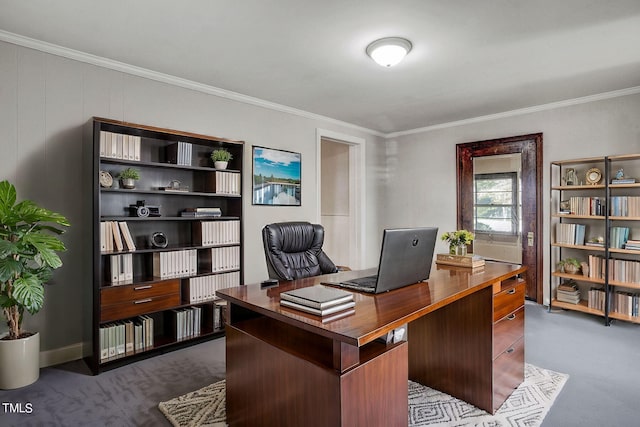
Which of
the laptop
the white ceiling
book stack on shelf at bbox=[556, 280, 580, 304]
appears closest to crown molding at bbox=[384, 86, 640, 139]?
the white ceiling

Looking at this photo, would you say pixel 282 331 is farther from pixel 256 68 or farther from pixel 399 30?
pixel 256 68

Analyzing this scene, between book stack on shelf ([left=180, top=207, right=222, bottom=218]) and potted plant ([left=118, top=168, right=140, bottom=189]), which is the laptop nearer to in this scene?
book stack on shelf ([left=180, top=207, right=222, bottom=218])

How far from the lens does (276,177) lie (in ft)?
13.9

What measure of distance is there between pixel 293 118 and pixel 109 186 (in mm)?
2367

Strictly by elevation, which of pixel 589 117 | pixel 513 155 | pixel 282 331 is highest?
pixel 589 117

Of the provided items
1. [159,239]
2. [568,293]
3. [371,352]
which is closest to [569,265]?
[568,293]

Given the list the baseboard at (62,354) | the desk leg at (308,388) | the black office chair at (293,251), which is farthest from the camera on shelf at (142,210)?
the desk leg at (308,388)

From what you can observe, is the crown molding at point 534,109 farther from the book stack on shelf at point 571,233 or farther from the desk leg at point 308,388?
the desk leg at point 308,388

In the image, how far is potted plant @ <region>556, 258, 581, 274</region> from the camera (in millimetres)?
3951

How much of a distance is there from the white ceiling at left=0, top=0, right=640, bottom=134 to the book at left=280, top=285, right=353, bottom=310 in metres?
1.73

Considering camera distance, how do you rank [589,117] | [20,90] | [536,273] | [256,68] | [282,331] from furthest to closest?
[536,273]
[589,117]
[256,68]
[20,90]
[282,331]

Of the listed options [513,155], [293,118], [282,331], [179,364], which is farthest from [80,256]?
[513,155]

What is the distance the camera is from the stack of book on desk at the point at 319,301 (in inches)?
56.0

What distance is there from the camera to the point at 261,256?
4.12m
